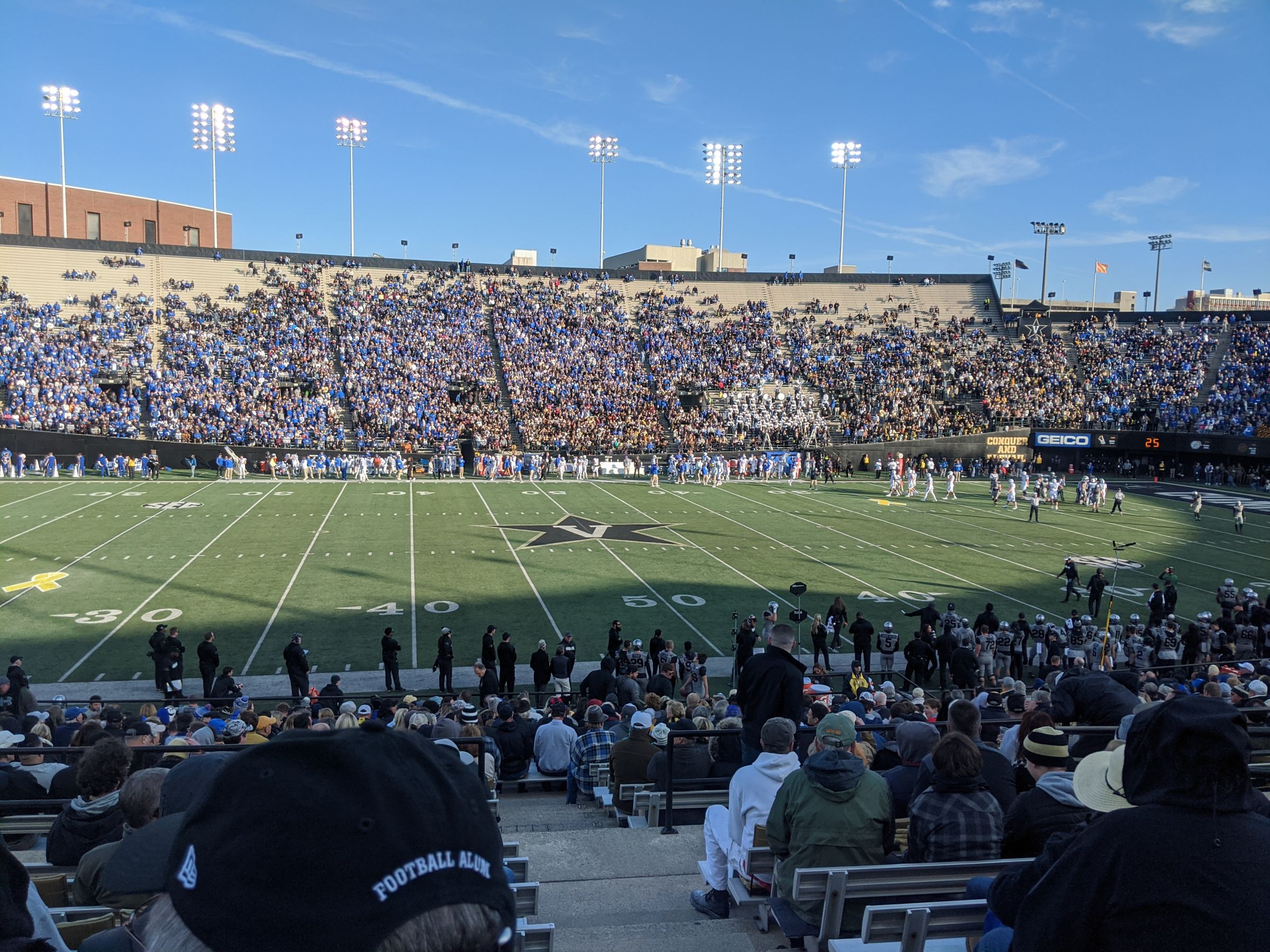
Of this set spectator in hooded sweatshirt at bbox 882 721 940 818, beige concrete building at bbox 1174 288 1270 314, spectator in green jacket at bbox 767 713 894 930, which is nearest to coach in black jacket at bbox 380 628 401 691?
spectator in hooded sweatshirt at bbox 882 721 940 818

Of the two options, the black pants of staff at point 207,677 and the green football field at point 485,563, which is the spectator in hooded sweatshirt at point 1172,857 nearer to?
the black pants of staff at point 207,677

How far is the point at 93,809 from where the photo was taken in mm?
4379

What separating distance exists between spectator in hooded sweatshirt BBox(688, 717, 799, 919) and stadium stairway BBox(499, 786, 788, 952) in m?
0.23

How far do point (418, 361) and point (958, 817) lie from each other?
2003 inches

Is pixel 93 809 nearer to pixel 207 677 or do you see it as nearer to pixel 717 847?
pixel 717 847

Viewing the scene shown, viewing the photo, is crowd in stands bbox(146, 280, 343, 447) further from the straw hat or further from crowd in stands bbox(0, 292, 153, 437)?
the straw hat

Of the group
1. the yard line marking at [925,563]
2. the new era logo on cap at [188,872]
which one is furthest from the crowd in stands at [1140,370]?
the new era logo on cap at [188,872]

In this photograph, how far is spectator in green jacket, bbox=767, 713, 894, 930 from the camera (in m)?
4.57

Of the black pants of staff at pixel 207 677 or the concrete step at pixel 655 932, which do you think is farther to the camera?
the black pants of staff at pixel 207 677

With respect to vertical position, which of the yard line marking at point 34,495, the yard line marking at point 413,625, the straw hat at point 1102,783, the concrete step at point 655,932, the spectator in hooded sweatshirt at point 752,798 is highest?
the straw hat at point 1102,783

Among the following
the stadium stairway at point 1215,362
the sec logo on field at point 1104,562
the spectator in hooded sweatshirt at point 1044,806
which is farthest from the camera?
the stadium stairway at point 1215,362

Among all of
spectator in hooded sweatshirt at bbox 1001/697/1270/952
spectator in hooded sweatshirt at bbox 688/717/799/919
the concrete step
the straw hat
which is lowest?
the concrete step

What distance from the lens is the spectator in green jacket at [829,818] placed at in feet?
15.0

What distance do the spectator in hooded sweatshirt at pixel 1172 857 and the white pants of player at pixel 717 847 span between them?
133 inches
